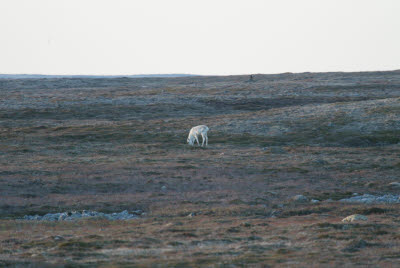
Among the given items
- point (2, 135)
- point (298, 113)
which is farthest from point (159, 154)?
point (298, 113)

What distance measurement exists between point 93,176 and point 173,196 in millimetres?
7236

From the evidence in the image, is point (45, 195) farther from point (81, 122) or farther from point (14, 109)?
point (14, 109)

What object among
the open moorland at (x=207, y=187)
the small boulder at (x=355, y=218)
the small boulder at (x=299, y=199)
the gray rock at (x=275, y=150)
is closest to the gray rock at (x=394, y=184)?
the open moorland at (x=207, y=187)

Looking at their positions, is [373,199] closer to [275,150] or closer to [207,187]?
[207,187]

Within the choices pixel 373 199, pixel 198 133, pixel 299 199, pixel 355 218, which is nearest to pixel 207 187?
pixel 299 199

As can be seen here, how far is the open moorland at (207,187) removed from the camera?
696 inches

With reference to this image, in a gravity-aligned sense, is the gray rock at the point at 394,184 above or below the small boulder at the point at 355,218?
below

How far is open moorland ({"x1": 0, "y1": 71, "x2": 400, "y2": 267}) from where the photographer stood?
17672 mm

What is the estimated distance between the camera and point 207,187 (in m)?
33.5

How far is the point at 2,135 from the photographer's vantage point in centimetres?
5853

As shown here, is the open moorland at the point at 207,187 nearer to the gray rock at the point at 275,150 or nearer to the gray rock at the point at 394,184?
the gray rock at the point at 394,184

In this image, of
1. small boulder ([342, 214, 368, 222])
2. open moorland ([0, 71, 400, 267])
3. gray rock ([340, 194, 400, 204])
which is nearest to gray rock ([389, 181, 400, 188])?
open moorland ([0, 71, 400, 267])

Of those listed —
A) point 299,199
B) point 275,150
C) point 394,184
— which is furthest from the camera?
point 275,150

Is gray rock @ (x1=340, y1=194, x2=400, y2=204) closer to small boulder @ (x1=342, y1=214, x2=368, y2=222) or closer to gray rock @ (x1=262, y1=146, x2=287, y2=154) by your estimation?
small boulder @ (x1=342, y1=214, x2=368, y2=222)
